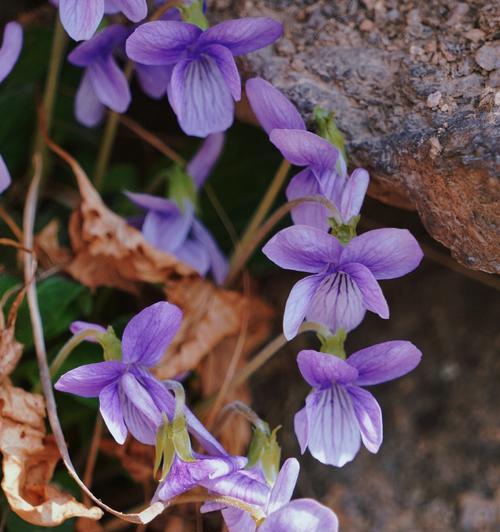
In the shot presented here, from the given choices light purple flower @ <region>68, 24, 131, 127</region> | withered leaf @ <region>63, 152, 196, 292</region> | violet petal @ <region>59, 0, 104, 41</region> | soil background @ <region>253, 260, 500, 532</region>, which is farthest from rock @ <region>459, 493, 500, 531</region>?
violet petal @ <region>59, 0, 104, 41</region>

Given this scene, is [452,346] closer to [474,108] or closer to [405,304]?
[405,304]

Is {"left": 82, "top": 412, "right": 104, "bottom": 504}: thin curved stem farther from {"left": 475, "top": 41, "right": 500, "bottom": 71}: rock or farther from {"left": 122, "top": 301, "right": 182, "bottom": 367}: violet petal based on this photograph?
{"left": 475, "top": 41, "right": 500, "bottom": 71}: rock

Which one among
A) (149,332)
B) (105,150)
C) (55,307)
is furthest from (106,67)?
(149,332)

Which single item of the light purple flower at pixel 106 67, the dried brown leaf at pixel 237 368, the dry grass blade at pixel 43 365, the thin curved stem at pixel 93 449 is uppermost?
the light purple flower at pixel 106 67

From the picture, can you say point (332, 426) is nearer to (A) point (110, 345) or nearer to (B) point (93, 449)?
(A) point (110, 345)

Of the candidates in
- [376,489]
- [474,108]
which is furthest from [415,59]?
[376,489]

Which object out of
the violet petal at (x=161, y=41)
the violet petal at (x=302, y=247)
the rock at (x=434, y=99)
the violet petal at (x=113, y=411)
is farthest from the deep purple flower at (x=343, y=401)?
the violet petal at (x=161, y=41)

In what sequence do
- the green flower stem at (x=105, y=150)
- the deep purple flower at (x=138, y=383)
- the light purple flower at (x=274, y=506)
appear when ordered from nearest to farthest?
1. the light purple flower at (x=274, y=506)
2. the deep purple flower at (x=138, y=383)
3. the green flower stem at (x=105, y=150)

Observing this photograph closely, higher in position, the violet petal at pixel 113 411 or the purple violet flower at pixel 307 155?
the purple violet flower at pixel 307 155

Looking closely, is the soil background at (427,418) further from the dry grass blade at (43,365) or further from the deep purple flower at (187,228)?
the dry grass blade at (43,365)
